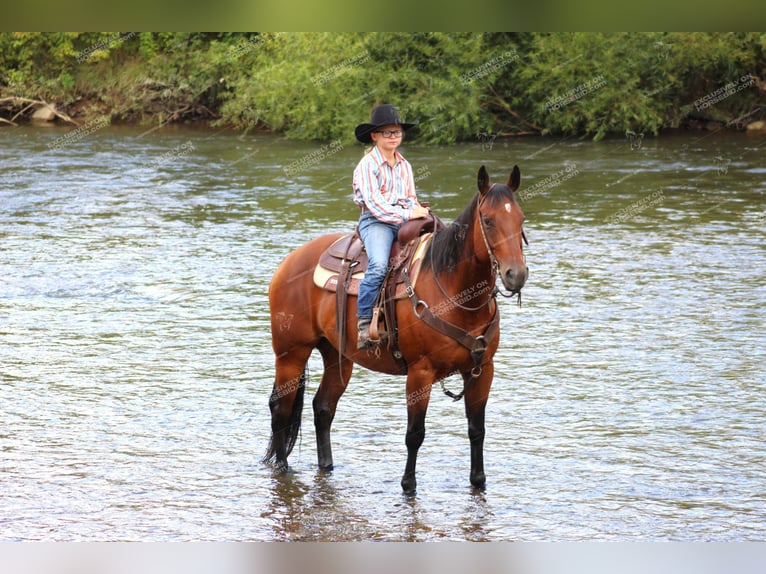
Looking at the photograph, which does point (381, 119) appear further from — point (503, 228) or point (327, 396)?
point (327, 396)

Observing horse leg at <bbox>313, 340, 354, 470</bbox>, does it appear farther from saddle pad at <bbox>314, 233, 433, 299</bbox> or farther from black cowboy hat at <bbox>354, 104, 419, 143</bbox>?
black cowboy hat at <bbox>354, 104, 419, 143</bbox>

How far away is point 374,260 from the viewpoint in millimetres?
6121

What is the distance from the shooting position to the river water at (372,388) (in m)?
5.84

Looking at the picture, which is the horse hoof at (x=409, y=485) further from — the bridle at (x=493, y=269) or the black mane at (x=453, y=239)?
the black mane at (x=453, y=239)

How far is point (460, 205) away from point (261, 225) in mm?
3484

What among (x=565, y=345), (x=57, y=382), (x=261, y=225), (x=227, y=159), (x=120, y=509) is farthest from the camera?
(x=227, y=159)

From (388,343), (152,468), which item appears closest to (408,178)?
(388,343)

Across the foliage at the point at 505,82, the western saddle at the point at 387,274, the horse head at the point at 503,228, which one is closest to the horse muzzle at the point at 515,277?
the horse head at the point at 503,228

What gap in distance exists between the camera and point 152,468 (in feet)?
21.8

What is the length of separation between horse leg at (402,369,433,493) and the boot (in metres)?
0.31

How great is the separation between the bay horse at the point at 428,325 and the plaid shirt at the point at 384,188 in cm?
26

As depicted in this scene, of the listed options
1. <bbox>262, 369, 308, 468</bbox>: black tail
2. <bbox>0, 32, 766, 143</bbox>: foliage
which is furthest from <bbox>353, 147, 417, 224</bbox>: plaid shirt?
<bbox>0, 32, 766, 143</bbox>: foliage

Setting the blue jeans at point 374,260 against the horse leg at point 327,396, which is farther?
the horse leg at point 327,396

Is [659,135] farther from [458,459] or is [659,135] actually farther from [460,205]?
[458,459]
